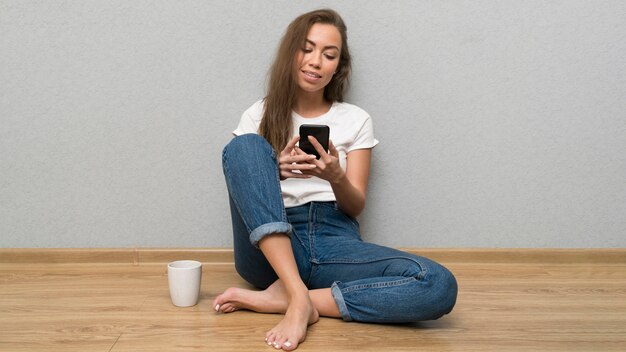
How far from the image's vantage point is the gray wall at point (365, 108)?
1679mm

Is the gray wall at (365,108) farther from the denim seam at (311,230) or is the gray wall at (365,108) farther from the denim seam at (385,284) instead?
the denim seam at (385,284)

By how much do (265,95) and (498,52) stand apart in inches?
28.6

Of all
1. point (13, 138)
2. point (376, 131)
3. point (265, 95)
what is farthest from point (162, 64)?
point (376, 131)

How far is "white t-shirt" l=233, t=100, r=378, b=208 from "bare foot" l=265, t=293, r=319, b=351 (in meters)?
0.33

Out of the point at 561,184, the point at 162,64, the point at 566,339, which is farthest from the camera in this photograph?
the point at 561,184

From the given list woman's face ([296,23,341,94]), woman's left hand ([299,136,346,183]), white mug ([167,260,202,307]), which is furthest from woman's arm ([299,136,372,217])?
white mug ([167,260,202,307])

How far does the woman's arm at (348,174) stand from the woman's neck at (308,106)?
0.15 meters

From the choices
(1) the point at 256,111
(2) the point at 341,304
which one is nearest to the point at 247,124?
(1) the point at 256,111

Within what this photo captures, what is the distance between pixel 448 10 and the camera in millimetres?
1704

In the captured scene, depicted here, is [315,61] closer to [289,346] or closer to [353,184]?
[353,184]

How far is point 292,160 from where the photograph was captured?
1.27 metres

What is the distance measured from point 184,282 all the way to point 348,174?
510 mm

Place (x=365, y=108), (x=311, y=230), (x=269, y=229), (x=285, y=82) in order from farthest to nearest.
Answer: (x=365, y=108)
(x=285, y=82)
(x=311, y=230)
(x=269, y=229)

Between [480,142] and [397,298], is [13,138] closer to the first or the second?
[397,298]
